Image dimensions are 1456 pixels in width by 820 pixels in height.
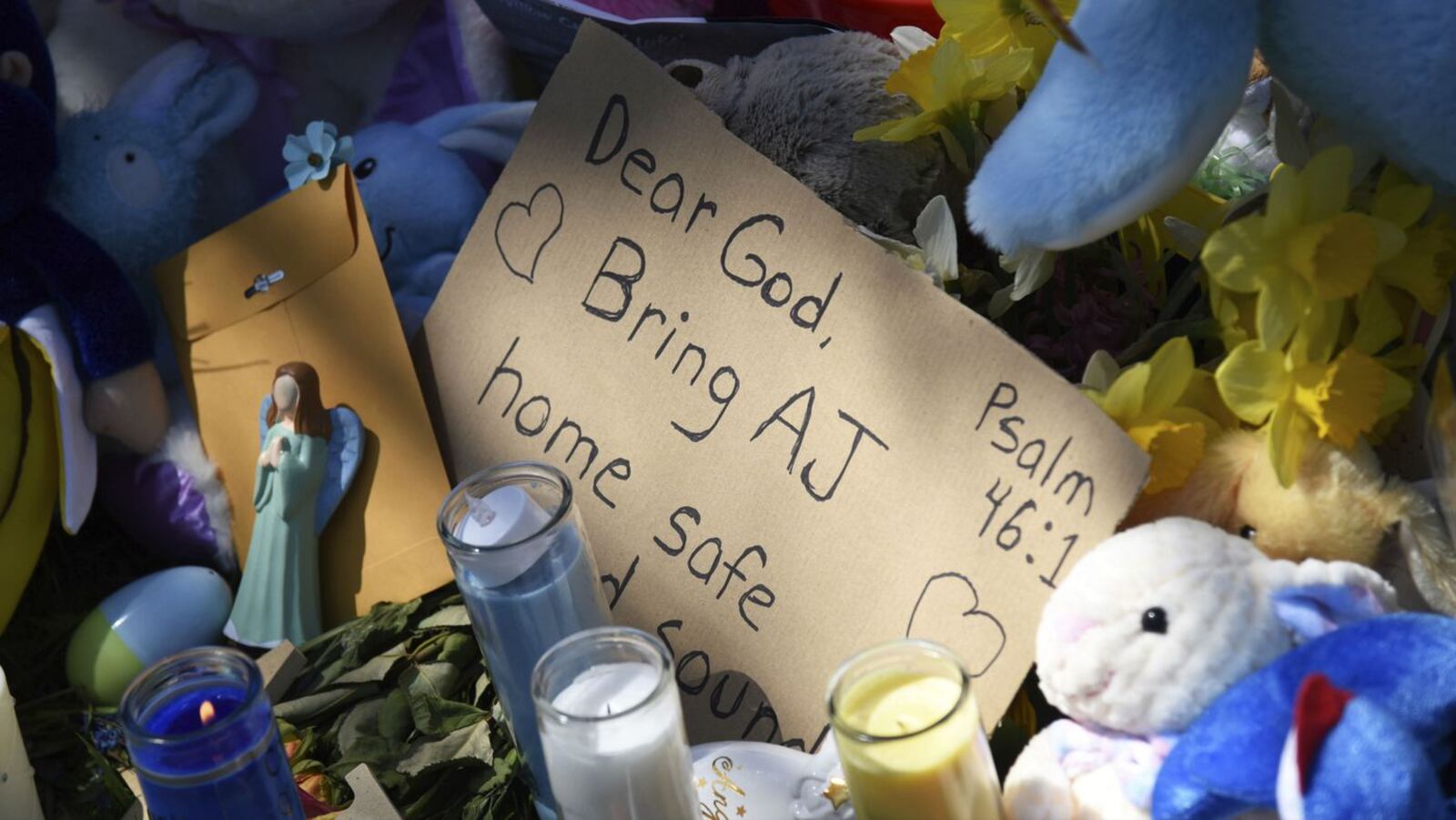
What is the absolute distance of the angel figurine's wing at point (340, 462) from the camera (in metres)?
1.06

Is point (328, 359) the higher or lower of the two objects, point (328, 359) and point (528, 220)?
the lower

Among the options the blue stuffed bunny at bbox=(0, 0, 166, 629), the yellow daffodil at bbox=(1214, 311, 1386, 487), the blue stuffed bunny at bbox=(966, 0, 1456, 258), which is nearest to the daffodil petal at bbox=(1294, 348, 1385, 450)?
the yellow daffodil at bbox=(1214, 311, 1386, 487)

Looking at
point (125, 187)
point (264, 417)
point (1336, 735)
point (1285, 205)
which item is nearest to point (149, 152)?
point (125, 187)

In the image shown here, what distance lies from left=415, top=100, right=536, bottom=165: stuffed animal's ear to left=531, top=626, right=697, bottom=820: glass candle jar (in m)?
0.65

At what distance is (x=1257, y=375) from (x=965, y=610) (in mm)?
211

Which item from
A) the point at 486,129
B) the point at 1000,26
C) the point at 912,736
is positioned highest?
the point at 1000,26

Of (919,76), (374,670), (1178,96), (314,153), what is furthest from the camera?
(314,153)

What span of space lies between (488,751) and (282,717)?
0.55 feet

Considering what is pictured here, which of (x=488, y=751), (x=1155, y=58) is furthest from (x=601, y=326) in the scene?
(x=1155, y=58)

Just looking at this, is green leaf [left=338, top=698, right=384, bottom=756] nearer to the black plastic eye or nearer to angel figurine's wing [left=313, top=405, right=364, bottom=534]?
angel figurine's wing [left=313, top=405, right=364, bottom=534]

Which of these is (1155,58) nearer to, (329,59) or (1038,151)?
(1038,151)

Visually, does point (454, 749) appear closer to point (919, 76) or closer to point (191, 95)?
point (919, 76)

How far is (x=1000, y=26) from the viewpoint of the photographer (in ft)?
2.76

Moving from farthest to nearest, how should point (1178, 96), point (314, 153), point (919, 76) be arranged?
point (314, 153)
point (919, 76)
point (1178, 96)
